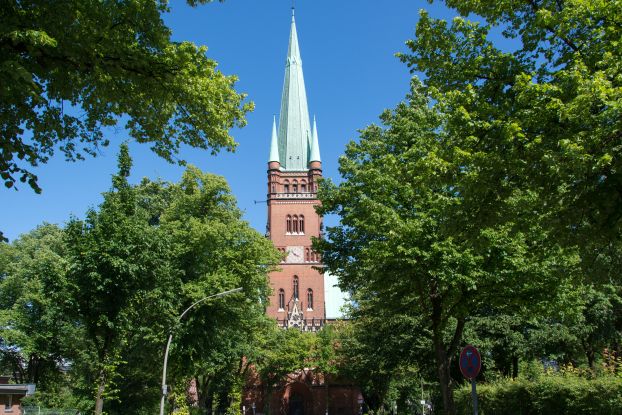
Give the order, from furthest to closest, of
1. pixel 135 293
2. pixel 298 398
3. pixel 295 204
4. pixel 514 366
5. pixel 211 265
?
pixel 295 204
pixel 298 398
pixel 514 366
pixel 211 265
pixel 135 293

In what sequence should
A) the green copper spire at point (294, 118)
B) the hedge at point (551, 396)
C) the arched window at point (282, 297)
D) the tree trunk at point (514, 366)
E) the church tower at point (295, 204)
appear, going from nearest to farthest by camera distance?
the hedge at point (551, 396)
the tree trunk at point (514, 366)
the church tower at point (295, 204)
the arched window at point (282, 297)
the green copper spire at point (294, 118)

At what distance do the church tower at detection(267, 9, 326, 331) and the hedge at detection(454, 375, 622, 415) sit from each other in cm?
5049

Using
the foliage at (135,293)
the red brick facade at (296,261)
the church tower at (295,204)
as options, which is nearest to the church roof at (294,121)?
the church tower at (295,204)

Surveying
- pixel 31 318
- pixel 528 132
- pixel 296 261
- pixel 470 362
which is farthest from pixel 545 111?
pixel 296 261

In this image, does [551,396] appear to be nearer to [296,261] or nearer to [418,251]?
[418,251]

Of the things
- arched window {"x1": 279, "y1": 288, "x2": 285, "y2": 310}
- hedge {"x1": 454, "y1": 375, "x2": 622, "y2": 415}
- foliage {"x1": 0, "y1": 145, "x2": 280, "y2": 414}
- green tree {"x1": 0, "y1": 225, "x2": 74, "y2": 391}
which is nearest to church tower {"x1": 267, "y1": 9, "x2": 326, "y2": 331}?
arched window {"x1": 279, "y1": 288, "x2": 285, "y2": 310}

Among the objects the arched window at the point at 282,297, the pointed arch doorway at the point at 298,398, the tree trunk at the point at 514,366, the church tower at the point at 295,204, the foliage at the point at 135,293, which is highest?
the church tower at the point at 295,204

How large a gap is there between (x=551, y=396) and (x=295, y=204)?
2389 inches

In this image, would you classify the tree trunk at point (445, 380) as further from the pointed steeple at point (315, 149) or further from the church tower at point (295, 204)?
the pointed steeple at point (315, 149)

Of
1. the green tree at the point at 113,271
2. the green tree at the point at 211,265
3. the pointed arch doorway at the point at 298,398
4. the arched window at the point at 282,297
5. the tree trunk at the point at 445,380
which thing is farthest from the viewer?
the arched window at the point at 282,297

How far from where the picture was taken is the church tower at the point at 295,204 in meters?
74.2

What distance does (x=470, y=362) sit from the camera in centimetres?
922

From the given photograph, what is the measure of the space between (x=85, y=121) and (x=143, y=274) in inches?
399

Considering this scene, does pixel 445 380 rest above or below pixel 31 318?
below
